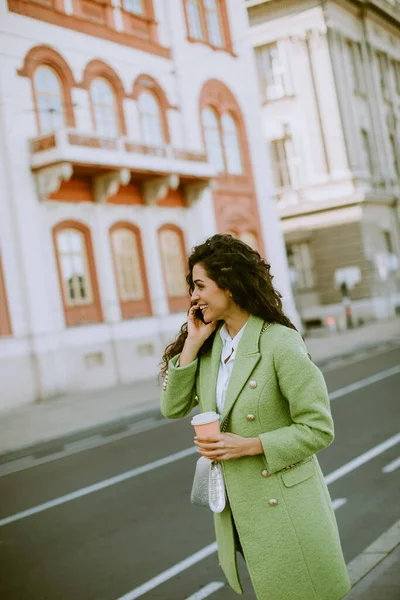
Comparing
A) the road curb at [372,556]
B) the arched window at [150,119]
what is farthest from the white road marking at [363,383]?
the arched window at [150,119]

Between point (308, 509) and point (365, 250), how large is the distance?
35.7 m

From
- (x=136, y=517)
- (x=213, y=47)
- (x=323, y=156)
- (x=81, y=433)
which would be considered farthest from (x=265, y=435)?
(x=323, y=156)

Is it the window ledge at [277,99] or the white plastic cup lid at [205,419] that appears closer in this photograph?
the white plastic cup lid at [205,419]

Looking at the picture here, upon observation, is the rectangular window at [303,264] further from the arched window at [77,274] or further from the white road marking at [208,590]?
the white road marking at [208,590]

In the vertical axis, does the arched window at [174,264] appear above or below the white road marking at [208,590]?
above

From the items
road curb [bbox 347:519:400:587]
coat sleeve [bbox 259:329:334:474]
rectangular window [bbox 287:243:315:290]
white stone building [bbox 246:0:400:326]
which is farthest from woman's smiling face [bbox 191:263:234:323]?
rectangular window [bbox 287:243:315:290]

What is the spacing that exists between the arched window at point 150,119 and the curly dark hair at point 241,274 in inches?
879

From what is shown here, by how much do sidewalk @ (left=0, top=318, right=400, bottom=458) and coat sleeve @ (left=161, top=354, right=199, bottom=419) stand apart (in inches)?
406

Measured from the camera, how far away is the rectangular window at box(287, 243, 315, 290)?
3938cm

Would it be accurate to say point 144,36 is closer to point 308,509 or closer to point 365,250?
point 365,250

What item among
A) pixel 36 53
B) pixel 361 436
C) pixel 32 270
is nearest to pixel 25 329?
pixel 32 270

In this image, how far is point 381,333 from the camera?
29.9m

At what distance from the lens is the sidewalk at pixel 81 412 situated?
14547 millimetres

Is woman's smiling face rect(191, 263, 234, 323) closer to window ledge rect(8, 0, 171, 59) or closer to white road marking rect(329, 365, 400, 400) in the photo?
white road marking rect(329, 365, 400, 400)
